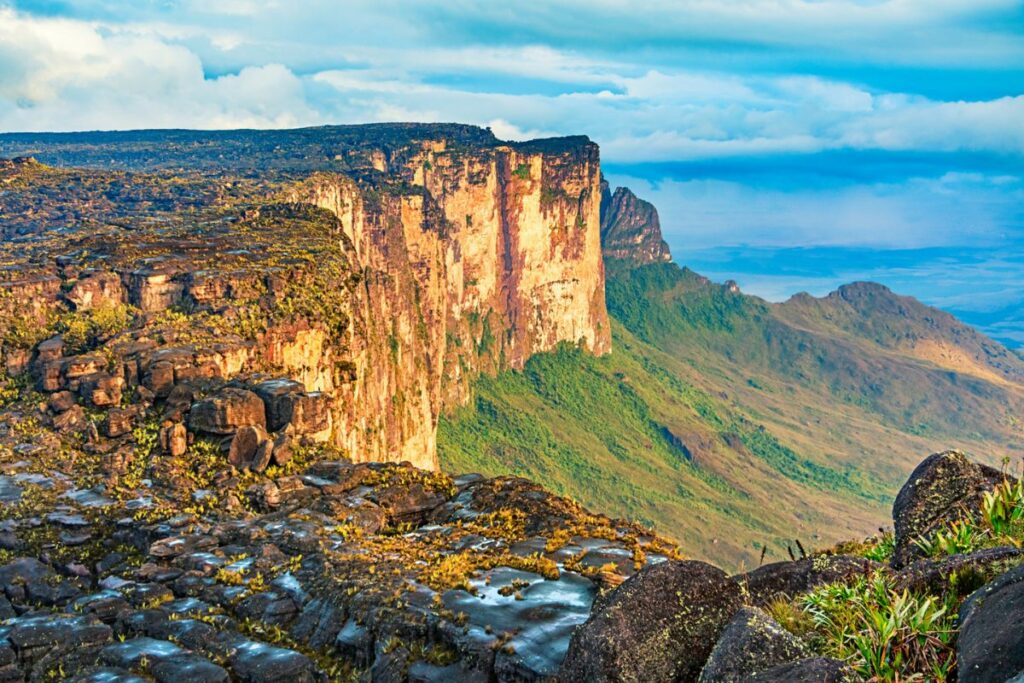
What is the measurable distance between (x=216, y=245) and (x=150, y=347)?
24.4 meters

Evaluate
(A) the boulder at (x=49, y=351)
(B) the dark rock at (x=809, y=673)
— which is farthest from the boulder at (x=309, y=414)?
(B) the dark rock at (x=809, y=673)

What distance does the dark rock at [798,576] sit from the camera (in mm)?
23406

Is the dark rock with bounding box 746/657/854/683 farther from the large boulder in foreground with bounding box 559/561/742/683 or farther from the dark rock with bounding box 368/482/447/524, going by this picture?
the dark rock with bounding box 368/482/447/524

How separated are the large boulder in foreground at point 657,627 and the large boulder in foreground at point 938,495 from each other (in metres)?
4.40

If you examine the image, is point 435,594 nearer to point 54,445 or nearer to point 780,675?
point 780,675

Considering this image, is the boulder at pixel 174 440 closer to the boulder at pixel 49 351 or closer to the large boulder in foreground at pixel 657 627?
the boulder at pixel 49 351

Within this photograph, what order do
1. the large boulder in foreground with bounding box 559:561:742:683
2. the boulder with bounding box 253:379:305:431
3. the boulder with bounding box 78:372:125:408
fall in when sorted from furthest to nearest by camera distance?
the boulder with bounding box 78:372:125:408, the boulder with bounding box 253:379:305:431, the large boulder in foreground with bounding box 559:561:742:683

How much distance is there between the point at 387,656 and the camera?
107 ft

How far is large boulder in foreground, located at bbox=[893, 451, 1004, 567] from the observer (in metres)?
23.0

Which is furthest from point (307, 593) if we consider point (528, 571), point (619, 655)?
point (619, 655)

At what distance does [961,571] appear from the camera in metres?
18.2

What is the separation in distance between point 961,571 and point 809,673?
412 centimetres

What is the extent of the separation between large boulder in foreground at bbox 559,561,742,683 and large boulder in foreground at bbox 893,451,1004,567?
440cm

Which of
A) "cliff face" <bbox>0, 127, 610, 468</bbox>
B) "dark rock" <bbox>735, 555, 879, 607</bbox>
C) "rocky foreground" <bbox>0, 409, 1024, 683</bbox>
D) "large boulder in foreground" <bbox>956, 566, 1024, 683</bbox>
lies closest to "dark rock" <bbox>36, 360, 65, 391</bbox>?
"rocky foreground" <bbox>0, 409, 1024, 683</bbox>
